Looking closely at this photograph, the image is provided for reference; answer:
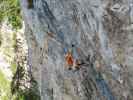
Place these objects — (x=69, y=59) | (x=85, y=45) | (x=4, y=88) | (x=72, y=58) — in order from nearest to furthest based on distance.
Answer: (x=85, y=45) → (x=72, y=58) → (x=69, y=59) → (x=4, y=88)

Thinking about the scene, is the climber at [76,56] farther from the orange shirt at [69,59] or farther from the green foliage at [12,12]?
the green foliage at [12,12]

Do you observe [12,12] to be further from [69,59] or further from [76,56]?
[76,56]

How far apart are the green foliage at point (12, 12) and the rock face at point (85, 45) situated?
4016 mm

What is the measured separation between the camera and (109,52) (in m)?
6.90

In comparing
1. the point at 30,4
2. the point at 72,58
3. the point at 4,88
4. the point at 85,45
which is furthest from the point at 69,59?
the point at 4,88

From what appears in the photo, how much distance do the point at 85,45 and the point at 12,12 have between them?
22.1 ft

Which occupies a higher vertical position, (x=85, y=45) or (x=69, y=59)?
(x=85, y=45)

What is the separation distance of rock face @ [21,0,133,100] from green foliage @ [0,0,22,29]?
4016 mm

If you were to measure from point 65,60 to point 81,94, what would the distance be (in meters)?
0.78

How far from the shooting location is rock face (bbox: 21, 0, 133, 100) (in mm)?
6660

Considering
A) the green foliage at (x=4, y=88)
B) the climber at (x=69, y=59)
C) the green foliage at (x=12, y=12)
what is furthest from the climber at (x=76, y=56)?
the green foliage at (x=12, y=12)

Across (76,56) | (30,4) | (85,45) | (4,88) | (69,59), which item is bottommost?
(4,88)

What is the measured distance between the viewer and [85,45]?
7461 mm

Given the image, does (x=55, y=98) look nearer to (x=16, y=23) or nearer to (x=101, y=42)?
(x=101, y=42)
